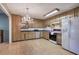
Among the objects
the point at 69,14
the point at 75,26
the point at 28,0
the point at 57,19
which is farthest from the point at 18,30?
the point at 28,0

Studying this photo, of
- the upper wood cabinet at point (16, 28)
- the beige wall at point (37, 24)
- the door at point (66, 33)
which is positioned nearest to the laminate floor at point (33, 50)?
the door at point (66, 33)

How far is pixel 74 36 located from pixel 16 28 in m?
5.14

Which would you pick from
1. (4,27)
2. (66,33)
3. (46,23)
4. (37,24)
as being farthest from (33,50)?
(37,24)

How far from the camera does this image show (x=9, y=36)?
805 cm

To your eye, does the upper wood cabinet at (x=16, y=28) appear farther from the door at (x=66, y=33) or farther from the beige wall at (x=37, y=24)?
the door at (x=66, y=33)

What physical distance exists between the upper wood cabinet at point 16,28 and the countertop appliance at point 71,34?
4.28 meters

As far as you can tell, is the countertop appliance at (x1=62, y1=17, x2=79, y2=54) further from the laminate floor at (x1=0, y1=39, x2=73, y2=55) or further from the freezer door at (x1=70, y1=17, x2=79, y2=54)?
the laminate floor at (x1=0, y1=39, x2=73, y2=55)

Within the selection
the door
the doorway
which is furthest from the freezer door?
the doorway

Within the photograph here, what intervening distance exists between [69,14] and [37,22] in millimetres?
4885

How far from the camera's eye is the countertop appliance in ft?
14.8

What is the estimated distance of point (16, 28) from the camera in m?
8.71

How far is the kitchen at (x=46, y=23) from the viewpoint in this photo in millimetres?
5140
